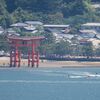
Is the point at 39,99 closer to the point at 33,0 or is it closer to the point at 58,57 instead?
the point at 58,57

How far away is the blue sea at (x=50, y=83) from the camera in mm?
60906

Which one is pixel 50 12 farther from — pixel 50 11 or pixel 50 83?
pixel 50 83

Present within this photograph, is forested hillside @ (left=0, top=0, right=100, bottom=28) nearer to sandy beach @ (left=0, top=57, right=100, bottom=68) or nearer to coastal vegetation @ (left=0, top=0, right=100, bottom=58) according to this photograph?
coastal vegetation @ (left=0, top=0, right=100, bottom=58)

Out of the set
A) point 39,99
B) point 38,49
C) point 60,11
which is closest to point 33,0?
point 60,11

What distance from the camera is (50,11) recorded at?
10550 centimetres

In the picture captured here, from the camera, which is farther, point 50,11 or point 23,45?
point 50,11

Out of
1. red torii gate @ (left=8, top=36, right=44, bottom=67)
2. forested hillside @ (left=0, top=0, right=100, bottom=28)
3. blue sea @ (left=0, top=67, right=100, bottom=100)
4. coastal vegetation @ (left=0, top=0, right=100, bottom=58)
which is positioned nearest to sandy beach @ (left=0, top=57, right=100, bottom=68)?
red torii gate @ (left=8, top=36, right=44, bottom=67)

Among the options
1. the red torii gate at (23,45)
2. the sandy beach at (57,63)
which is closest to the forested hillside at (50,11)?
the sandy beach at (57,63)

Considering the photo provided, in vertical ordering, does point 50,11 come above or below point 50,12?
above

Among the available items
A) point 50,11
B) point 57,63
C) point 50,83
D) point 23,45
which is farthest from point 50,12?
point 50,83

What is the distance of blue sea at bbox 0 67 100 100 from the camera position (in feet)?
200

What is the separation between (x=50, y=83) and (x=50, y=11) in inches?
1417

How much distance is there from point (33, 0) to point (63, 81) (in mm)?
35544

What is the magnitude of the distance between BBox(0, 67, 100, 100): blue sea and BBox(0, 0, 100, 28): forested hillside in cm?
1916
